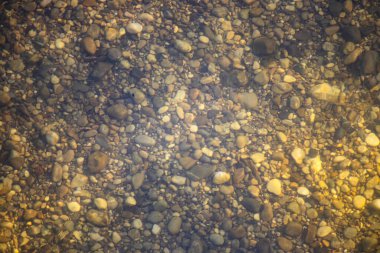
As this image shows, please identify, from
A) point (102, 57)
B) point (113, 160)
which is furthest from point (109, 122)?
point (102, 57)

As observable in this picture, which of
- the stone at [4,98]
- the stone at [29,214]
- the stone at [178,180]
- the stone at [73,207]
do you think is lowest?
the stone at [29,214]

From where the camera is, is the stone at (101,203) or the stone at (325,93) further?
the stone at (325,93)

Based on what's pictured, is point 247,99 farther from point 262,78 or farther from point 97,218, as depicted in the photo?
point 97,218

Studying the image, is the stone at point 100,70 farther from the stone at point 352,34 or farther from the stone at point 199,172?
the stone at point 352,34

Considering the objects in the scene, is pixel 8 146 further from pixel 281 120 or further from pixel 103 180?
pixel 281 120

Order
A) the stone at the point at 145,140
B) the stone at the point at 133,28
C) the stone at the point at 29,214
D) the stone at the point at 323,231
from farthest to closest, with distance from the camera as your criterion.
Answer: the stone at the point at 133,28, the stone at the point at 145,140, the stone at the point at 323,231, the stone at the point at 29,214

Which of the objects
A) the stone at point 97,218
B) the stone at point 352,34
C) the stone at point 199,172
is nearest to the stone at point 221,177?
the stone at point 199,172

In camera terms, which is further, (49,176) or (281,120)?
(281,120)
